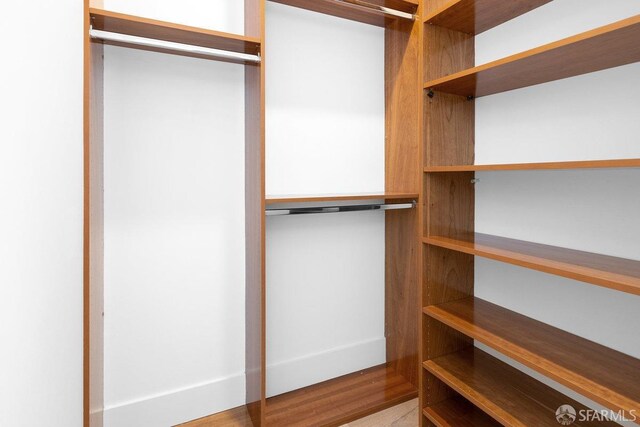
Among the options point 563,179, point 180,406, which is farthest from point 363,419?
point 563,179

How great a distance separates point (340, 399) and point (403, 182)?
1.20 meters

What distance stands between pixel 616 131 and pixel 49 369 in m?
1.90

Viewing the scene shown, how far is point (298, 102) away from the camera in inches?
69.7

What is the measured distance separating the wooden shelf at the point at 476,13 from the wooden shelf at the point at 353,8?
180mm

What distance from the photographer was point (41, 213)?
832mm

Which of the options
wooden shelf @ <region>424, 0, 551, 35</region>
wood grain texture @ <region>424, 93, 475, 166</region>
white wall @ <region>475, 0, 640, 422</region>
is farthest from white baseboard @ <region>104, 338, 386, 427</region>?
wooden shelf @ <region>424, 0, 551, 35</region>

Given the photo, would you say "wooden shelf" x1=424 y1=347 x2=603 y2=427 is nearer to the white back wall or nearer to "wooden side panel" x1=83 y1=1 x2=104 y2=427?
the white back wall

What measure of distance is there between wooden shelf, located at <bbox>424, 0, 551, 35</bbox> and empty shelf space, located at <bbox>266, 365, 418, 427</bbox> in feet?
6.08

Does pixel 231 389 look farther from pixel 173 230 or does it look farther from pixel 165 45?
pixel 165 45

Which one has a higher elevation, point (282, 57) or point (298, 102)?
point (282, 57)

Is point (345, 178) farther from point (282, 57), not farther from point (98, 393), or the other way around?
point (98, 393)

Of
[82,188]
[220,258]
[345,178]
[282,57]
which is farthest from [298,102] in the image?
[82,188]

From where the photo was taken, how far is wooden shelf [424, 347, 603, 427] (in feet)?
3.99

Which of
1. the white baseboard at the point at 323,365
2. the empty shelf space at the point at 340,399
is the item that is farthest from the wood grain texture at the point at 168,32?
the empty shelf space at the point at 340,399
